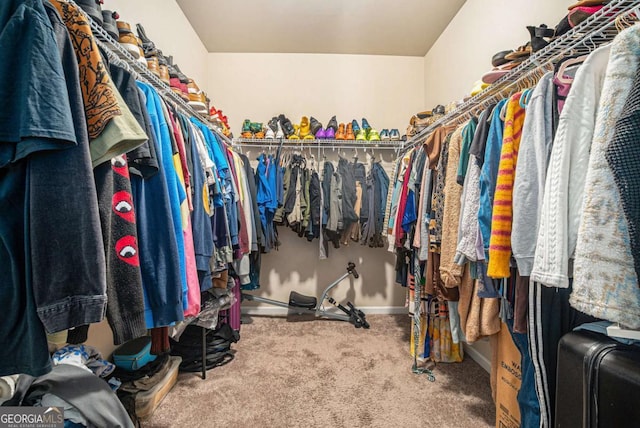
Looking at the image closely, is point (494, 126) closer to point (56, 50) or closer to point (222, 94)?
point (56, 50)

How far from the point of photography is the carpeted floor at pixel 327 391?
1430mm

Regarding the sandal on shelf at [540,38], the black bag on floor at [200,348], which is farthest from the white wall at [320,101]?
the sandal on shelf at [540,38]

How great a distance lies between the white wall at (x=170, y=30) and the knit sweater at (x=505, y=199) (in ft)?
6.80

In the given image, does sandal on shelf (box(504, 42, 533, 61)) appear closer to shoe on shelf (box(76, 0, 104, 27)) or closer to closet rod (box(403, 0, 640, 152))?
closet rod (box(403, 0, 640, 152))

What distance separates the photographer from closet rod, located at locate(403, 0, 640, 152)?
863 millimetres

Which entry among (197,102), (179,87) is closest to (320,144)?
(197,102)

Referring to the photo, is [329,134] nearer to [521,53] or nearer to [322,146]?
[322,146]

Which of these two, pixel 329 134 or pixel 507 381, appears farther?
pixel 329 134

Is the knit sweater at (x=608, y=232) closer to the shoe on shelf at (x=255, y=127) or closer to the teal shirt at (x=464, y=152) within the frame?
the teal shirt at (x=464, y=152)

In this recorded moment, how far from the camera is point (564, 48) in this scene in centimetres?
105

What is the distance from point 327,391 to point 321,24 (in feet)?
9.52

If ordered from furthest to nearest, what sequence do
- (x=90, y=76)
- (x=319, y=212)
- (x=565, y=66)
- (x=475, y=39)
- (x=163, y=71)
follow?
(x=319, y=212)
(x=475, y=39)
(x=163, y=71)
(x=565, y=66)
(x=90, y=76)

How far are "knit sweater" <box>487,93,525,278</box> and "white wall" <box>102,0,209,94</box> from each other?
81.6 inches

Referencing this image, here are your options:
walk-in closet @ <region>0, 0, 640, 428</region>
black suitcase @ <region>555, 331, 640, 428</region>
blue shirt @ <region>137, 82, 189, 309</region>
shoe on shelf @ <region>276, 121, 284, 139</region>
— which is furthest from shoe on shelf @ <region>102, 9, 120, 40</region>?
black suitcase @ <region>555, 331, 640, 428</region>
